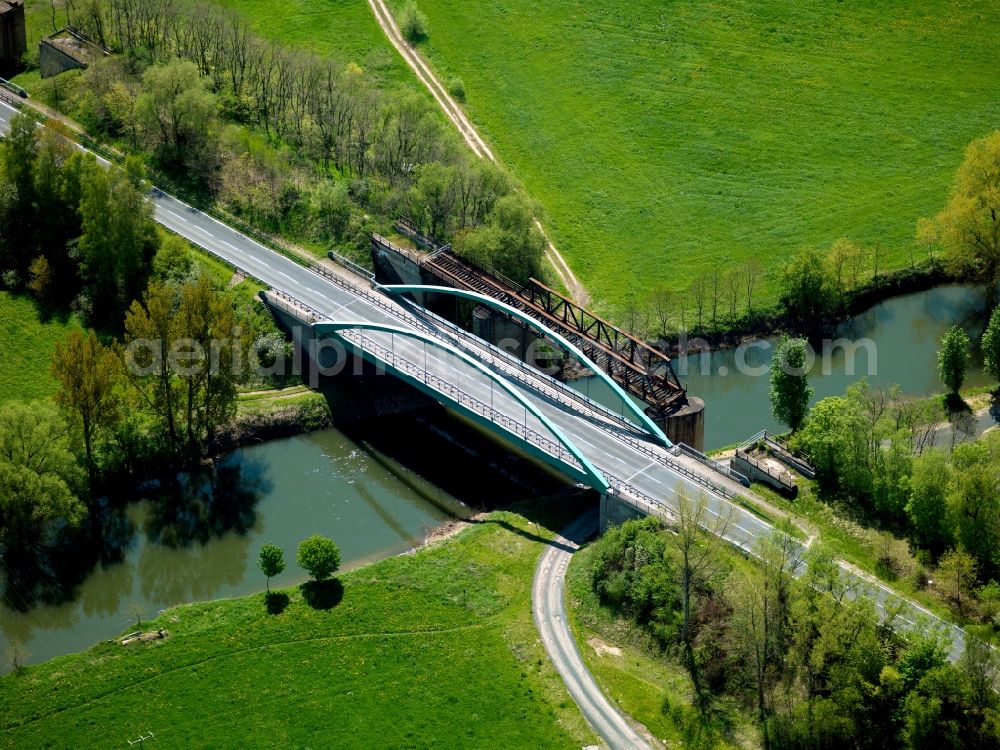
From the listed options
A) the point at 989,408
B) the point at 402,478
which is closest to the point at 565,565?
the point at 402,478

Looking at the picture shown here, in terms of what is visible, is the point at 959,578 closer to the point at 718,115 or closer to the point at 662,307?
the point at 662,307

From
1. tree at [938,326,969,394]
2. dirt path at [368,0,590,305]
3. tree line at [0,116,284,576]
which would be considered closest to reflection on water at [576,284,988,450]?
tree at [938,326,969,394]

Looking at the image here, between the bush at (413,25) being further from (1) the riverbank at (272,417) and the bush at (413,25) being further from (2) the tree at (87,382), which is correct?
(2) the tree at (87,382)

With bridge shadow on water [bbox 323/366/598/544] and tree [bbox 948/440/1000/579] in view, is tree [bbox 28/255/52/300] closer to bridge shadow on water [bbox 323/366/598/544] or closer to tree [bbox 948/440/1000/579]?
bridge shadow on water [bbox 323/366/598/544]

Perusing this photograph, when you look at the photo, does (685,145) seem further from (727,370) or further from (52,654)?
(52,654)

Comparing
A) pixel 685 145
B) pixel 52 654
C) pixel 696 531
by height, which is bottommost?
pixel 52 654

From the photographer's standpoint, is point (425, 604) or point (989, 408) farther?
point (989, 408)
